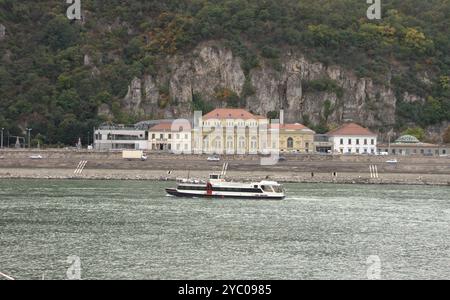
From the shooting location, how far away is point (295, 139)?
12800 centimetres

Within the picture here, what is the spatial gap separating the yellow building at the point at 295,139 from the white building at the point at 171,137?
36.6 feet

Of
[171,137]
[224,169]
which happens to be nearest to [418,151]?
[224,169]

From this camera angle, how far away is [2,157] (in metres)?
109

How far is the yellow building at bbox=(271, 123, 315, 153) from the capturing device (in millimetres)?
127000

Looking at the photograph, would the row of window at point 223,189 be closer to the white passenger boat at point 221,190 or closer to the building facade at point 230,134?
the white passenger boat at point 221,190

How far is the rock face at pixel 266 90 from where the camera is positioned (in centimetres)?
14725

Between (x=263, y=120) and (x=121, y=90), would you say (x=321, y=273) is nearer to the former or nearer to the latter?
(x=263, y=120)

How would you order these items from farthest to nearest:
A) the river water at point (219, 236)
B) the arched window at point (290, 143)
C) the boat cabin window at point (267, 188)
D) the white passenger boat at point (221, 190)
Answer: the arched window at point (290, 143)
the white passenger boat at point (221, 190)
the boat cabin window at point (267, 188)
the river water at point (219, 236)

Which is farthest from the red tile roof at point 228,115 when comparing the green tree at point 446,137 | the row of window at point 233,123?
the green tree at point 446,137

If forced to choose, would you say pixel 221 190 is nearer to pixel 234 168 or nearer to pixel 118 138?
pixel 234 168

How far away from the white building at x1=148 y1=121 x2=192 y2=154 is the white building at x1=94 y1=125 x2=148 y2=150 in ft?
4.28

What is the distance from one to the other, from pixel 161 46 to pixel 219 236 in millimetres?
106656

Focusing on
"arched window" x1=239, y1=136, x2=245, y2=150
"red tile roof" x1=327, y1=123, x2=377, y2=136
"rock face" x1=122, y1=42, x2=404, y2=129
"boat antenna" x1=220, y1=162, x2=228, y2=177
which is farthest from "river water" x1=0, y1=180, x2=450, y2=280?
"rock face" x1=122, y1=42, x2=404, y2=129
